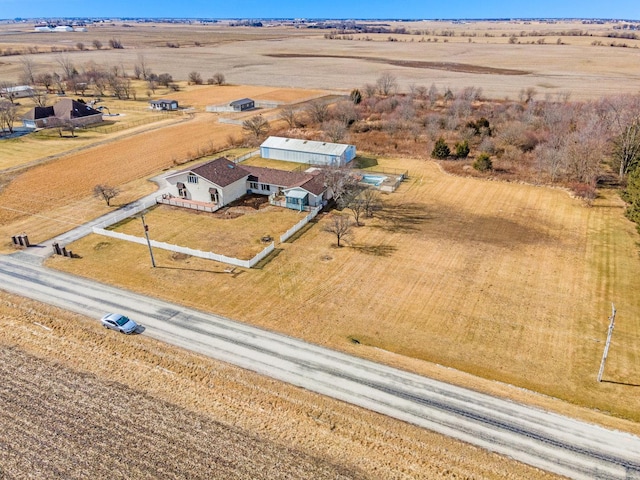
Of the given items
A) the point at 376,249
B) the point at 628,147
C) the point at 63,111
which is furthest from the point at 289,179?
the point at 63,111

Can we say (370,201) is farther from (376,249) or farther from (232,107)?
(232,107)

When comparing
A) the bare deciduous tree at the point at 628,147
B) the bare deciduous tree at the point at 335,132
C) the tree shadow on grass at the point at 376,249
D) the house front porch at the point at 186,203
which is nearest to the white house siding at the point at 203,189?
the house front porch at the point at 186,203

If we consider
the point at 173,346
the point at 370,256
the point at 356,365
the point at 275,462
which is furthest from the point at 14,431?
the point at 370,256

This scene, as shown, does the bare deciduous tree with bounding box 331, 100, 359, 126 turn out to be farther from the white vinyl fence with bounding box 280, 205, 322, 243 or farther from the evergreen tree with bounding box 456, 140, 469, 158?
the white vinyl fence with bounding box 280, 205, 322, 243

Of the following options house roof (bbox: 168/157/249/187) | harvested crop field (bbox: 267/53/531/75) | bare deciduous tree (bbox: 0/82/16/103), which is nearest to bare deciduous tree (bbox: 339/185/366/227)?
A: house roof (bbox: 168/157/249/187)

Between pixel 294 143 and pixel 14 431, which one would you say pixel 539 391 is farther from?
pixel 294 143

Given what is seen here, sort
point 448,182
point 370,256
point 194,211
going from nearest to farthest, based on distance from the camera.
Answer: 1. point 370,256
2. point 194,211
3. point 448,182

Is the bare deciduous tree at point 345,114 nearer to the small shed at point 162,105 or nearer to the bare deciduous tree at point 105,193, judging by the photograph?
the small shed at point 162,105
